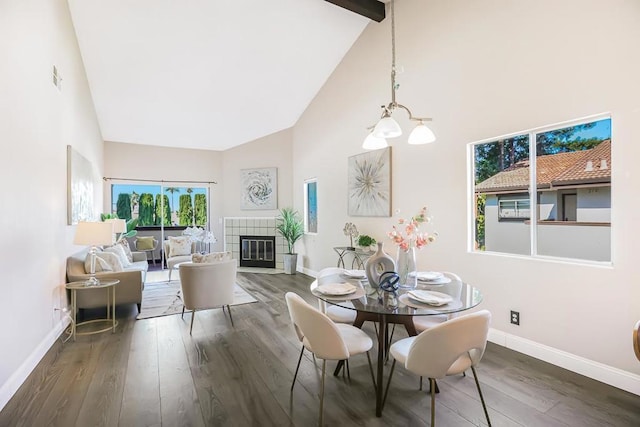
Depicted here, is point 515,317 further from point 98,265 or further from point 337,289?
point 98,265

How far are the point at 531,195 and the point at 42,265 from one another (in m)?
4.66

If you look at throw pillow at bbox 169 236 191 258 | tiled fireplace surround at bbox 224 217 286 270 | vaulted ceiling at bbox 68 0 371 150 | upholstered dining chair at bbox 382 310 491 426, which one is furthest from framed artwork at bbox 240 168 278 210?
upholstered dining chair at bbox 382 310 491 426

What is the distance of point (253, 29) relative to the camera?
4.27 meters

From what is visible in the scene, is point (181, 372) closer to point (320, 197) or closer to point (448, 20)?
point (320, 197)

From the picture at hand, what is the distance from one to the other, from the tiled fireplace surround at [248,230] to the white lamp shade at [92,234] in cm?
388

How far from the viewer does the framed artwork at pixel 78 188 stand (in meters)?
3.78

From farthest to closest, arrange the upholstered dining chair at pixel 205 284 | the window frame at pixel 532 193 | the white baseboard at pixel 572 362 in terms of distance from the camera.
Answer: the upholstered dining chair at pixel 205 284, the window frame at pixel 532 193, the white baseboard at pixel 572 362

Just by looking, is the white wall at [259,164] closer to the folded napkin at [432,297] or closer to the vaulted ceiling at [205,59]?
the vaulted ceiling at [205,59]

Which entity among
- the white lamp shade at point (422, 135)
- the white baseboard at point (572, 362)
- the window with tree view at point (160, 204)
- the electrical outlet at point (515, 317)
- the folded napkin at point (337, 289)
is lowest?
the white baseboard at point (572, 362)

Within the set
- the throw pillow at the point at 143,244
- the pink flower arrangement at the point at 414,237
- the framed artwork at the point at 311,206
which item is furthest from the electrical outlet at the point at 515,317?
the throw pillow at the point at 143,244

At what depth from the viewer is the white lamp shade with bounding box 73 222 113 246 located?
3.19 m

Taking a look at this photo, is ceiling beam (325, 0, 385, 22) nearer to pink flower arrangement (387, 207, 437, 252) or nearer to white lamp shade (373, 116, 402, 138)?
white lamp shade (373, 116, 402, 138)

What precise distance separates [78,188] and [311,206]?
3902 millimetres

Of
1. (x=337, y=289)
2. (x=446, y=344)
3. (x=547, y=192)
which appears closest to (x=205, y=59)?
(x=337, y=289)
